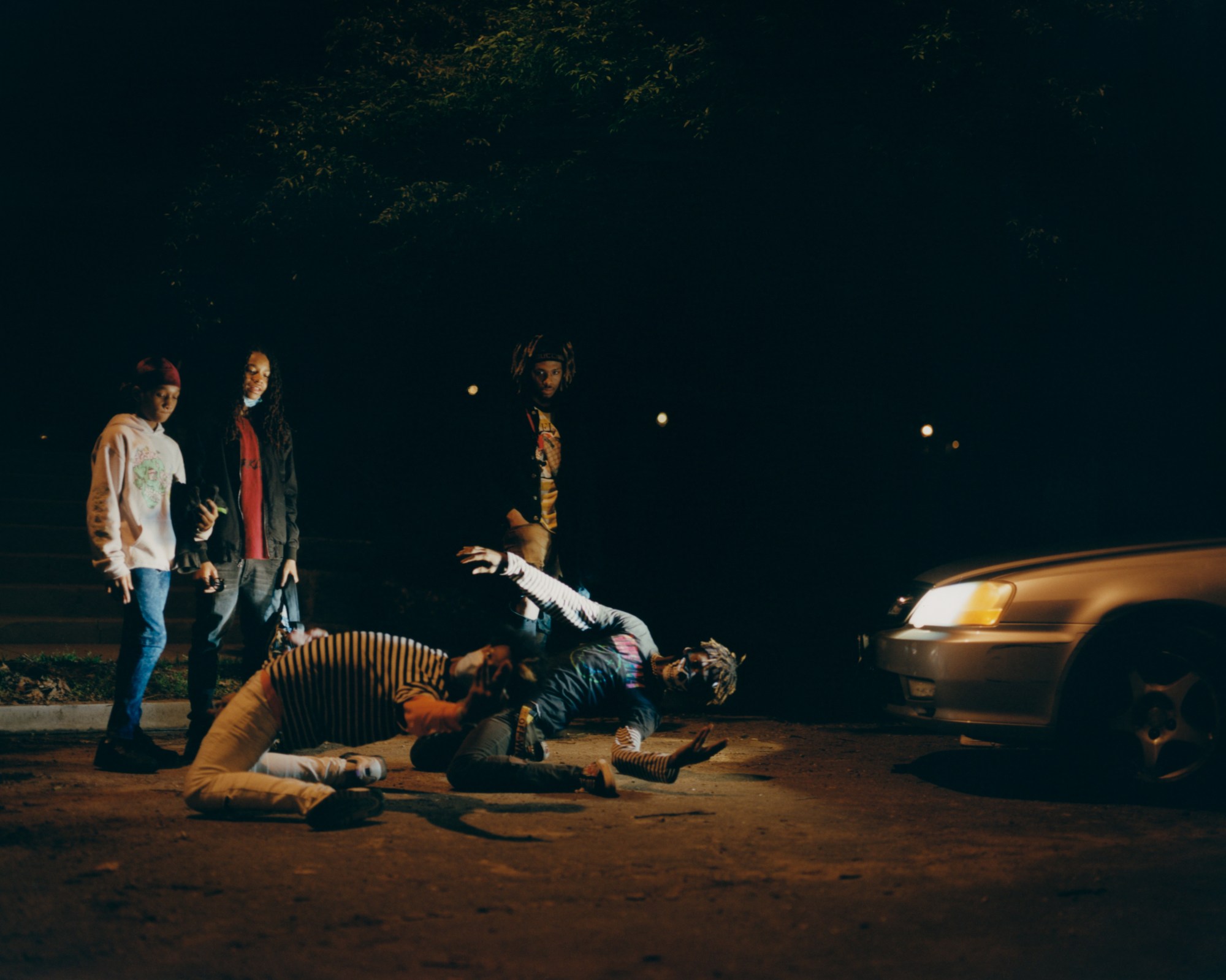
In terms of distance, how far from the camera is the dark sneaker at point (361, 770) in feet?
16.3

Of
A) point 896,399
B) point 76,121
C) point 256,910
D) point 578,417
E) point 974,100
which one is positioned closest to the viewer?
point 256,910

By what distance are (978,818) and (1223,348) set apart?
991 centimetres

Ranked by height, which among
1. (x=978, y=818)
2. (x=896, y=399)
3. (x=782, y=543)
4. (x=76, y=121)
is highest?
(x=76, y=121)

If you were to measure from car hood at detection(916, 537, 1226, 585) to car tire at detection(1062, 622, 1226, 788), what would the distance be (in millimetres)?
363

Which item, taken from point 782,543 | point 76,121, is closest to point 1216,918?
point 782,543

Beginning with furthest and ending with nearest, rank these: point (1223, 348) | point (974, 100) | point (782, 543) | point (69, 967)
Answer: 1. point (782, 543)
2. point (1223, 348)
3. point (974, 100)
4. point (69, 967)

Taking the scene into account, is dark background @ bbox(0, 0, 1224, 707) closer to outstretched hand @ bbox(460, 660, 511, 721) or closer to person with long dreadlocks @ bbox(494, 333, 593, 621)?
person with long dreadlocks @ bbox(494, 333, 593, 621)

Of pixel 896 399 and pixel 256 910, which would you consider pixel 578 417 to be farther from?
pixel 896 399

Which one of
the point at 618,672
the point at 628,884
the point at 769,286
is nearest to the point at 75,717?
the point at 618,672

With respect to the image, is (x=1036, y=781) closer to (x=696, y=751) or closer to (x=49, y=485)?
(x=696, y=751)

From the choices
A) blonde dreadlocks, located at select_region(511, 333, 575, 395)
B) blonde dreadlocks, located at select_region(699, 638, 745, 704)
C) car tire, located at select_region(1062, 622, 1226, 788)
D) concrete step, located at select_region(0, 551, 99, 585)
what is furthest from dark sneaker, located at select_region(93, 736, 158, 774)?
concrete step, located at select_region(0, 551, 99, 585)

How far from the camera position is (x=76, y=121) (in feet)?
70.0

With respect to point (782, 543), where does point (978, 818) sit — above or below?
below

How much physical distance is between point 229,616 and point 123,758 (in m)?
0.88
